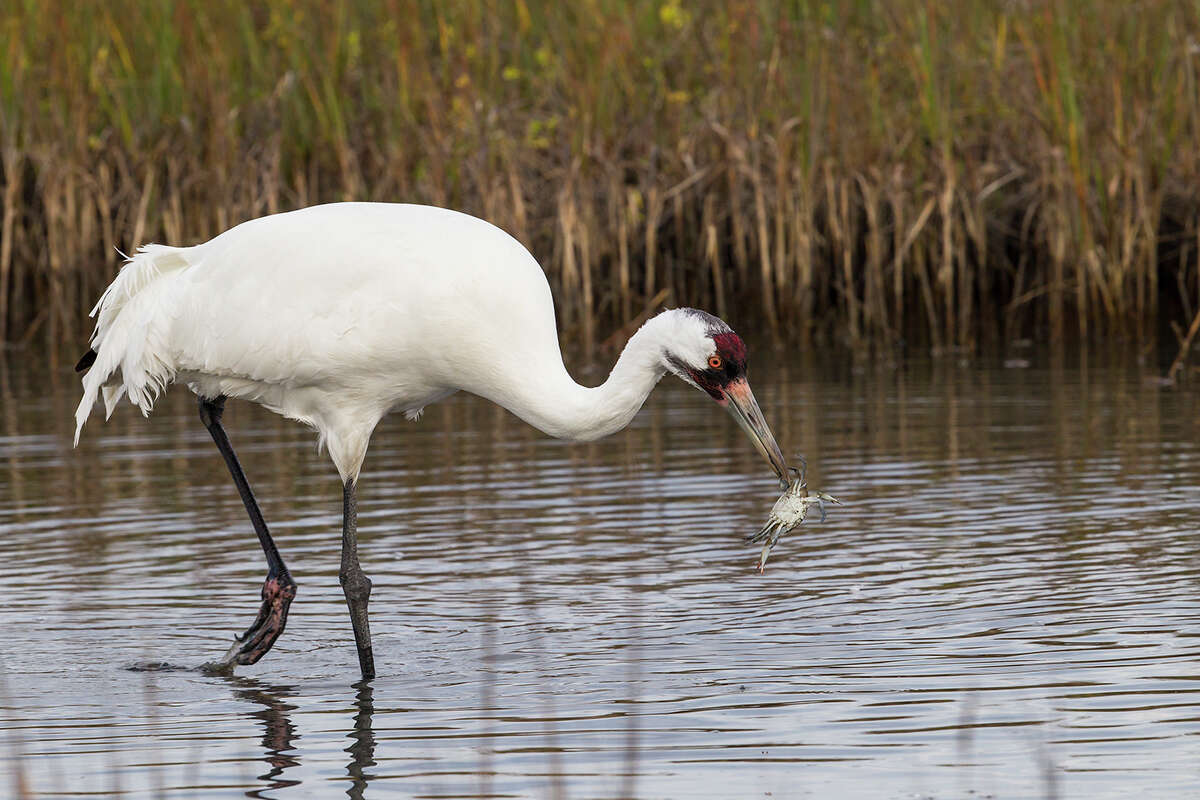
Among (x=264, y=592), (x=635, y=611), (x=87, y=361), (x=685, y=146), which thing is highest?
(x=685, y=146)

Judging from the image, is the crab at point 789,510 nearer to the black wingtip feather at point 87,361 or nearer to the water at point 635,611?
the water at point 635,611

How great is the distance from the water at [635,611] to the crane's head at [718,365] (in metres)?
0.62

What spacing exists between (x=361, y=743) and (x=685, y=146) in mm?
9156

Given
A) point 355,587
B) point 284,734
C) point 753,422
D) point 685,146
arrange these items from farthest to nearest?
1. point 685,146
2. point 355,587
3. point 753,422
4. point 284,734

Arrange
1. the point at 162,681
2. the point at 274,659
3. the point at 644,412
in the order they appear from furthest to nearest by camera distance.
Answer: the point at 644,412, the point at 274,659, the point at 162,681

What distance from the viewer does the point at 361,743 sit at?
529cm

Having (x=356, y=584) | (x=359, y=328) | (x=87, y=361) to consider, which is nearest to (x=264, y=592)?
(x=356, y=584)

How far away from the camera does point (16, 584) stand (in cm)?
739

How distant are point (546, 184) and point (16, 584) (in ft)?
24.9

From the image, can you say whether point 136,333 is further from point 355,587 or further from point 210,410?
point 355,587

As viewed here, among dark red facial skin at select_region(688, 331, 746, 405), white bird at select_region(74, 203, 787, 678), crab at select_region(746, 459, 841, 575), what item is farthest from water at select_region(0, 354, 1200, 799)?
dark red facial skin at select_region(688, 331, 746, 405)

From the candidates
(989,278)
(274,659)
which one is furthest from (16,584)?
(989,278)

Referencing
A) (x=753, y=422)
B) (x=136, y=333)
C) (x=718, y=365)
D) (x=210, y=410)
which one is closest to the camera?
(x=718, y=365)

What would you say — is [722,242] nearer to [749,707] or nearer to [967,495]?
[967,495]
